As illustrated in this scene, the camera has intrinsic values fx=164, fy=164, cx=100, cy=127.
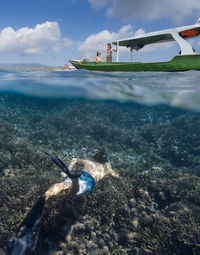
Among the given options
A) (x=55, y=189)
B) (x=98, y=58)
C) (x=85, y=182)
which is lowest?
(x=85, y=182)

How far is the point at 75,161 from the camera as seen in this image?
19.5 ft

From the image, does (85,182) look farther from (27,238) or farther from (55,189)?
(27,238)

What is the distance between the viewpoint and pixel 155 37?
9.30m

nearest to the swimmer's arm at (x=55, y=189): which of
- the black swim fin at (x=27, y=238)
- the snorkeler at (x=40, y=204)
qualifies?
the snorkeler at (x=40, y=204)

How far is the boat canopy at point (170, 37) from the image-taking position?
8.43 meters

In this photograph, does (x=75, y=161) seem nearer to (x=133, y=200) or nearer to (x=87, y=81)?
(x=133, y=200)

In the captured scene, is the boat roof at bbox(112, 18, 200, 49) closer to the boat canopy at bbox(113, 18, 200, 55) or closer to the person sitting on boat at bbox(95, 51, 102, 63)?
the boat canopy at bbox(113, 18, 200, 55)

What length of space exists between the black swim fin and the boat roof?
9.87m

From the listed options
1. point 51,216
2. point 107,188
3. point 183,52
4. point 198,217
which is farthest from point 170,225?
point 183,52

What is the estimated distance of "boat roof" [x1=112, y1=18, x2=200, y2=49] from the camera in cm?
847

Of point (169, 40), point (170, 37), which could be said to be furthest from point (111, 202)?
point (169, 40)

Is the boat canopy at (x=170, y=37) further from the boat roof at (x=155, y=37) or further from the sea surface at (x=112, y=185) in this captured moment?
the sea surface at (x=112, y=185)

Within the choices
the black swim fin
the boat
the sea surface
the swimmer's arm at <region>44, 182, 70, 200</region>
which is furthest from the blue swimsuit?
the boat

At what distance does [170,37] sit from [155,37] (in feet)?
2.74
